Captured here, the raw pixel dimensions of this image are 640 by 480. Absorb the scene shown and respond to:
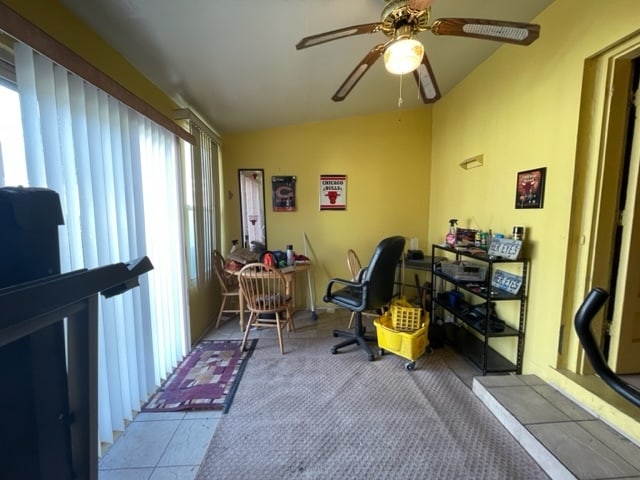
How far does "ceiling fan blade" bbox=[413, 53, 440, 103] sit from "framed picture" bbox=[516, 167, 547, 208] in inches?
34.9

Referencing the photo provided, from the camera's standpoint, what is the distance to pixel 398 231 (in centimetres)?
360

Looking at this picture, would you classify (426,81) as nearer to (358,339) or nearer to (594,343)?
(594,343)

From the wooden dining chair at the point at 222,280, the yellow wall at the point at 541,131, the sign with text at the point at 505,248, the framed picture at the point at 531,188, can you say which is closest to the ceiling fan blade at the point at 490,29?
the yellow wall at the point at 541,131

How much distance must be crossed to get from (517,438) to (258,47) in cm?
281

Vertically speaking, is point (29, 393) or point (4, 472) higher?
point (29, 393)

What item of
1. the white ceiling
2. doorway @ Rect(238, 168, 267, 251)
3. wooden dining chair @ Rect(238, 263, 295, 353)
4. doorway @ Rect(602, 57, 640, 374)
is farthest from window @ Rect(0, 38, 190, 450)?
doorway @ Rect(602, 57, 640, 374)

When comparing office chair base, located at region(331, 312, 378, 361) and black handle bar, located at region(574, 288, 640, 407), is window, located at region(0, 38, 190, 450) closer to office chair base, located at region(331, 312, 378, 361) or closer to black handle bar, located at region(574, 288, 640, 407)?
office chair base, located at region(331, 312, 378, 361)

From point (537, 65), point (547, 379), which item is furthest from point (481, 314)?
point (537, 65)

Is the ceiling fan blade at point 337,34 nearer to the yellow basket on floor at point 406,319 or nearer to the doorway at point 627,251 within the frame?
the doorway at point 627,251

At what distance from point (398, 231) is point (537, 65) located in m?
2.09

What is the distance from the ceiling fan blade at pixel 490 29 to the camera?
1157mm

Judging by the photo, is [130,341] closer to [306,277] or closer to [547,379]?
[306,277]

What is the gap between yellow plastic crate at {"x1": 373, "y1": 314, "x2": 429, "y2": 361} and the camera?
2.23m

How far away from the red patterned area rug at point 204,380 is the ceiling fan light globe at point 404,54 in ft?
7.30
